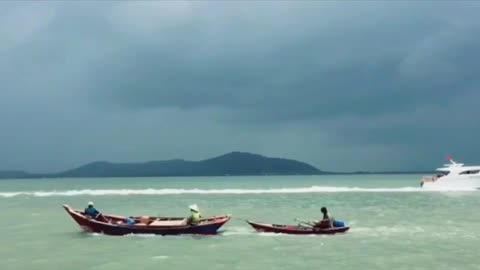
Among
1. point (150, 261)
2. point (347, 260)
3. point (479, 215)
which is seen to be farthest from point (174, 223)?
point (479, 215)

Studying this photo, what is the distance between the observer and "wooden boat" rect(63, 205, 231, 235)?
1092 inches

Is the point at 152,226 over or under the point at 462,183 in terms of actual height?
under

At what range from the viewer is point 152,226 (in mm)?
27875

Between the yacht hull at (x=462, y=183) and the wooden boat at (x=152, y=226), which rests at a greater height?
the yacht hull at (x=462, y=183)

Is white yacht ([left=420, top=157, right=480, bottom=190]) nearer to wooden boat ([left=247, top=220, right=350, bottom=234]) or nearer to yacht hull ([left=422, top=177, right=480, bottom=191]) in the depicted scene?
yacht hull ([left=422, top=177, right=480, bottom=191])

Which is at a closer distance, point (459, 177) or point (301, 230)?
point (301, 230)

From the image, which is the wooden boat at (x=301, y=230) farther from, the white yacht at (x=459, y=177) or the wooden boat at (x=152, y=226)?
the white yacht at (x=459, y=177)

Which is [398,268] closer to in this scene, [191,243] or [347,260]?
[347,260]

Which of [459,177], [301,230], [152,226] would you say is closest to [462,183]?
[459,177]

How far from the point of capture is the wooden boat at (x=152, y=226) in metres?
27.7

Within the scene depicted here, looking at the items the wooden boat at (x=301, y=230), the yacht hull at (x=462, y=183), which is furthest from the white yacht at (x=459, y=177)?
the wooden boat at (x=301, y=230)

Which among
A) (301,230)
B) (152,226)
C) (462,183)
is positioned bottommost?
(301,230)

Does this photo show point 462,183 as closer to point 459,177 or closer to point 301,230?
point 459,177

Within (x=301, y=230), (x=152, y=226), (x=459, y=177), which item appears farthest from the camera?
(x=459, y=177)
